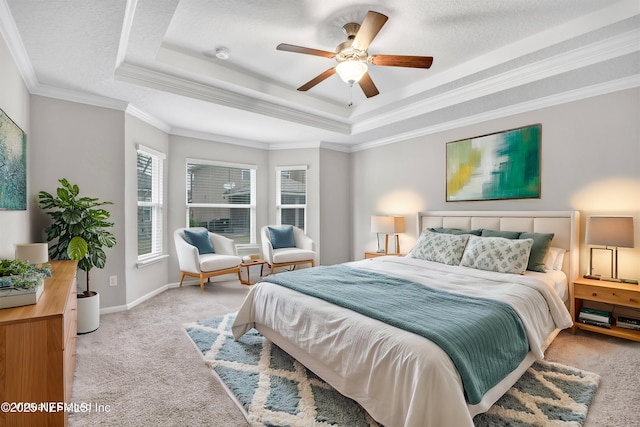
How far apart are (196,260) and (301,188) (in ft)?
7.89

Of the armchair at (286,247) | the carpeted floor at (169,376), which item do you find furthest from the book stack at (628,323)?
the armchair at (286,247)

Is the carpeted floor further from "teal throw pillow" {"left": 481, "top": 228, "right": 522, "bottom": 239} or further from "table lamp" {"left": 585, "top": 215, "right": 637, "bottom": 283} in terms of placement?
"teal throw pillow" {"left": 481, "top": 228, "right": 522, "bottom": 239}

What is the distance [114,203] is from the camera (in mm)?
3605

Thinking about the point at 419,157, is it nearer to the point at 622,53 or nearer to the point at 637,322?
the point at 622,53

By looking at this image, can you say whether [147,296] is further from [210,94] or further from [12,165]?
[210,94]

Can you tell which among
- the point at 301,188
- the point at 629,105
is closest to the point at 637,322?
the point at 629,105

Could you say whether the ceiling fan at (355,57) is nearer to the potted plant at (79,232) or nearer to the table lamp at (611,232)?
the table lamp at (611,232)

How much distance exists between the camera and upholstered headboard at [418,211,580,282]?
10.3ft

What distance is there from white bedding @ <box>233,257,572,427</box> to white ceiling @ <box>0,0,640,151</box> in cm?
203

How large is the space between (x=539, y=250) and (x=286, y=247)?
3683mm

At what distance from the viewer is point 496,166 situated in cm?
387

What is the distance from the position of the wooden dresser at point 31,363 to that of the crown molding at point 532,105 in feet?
15.0

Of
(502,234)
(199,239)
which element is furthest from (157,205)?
(502,234)

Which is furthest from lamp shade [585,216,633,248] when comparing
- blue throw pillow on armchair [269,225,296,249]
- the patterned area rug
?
blue throw pillow on armchair [269,225,296,249]
